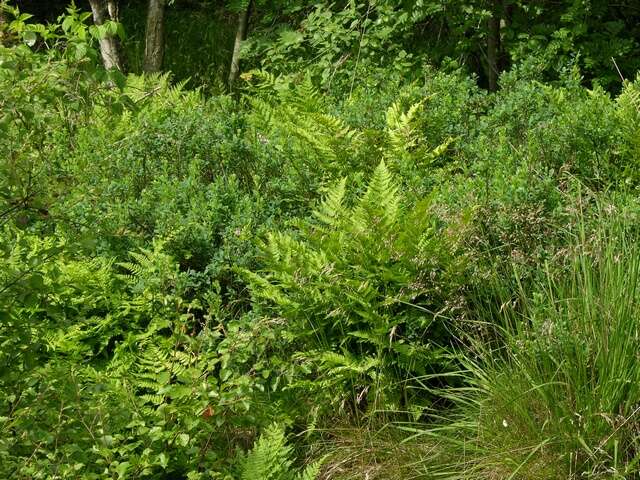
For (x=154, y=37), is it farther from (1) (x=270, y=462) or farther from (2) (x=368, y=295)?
(1) (x=270, y=462)

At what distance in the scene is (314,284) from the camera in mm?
4016

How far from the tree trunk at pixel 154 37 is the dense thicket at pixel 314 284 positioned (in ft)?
8.18

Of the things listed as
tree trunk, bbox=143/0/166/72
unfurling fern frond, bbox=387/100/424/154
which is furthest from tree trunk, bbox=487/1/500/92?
tree trunk, bbox=143/0/166/72

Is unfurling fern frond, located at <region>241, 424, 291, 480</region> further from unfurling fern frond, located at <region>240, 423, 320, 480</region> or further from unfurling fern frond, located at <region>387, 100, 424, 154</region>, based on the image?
unfurling fern frond, located at <region>387, 100, 424, 154</region>

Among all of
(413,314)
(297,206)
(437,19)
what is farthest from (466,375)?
(437,19)

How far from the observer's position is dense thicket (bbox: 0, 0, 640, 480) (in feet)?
10.7

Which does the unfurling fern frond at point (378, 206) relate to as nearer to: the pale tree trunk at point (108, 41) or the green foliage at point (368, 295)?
the green foliage at point (368, 295)

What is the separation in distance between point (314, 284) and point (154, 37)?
5102 mm

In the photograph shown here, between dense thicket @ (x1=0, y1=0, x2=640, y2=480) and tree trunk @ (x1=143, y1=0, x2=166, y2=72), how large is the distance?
2.49m

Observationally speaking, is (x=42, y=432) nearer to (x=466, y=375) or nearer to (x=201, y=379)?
(x=201, y=379)

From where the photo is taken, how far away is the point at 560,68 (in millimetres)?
6863

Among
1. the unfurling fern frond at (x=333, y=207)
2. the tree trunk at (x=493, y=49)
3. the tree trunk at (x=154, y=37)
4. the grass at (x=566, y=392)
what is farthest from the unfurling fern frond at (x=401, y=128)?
the tree trunk at (x=154, y=37)

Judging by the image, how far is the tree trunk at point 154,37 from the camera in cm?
840

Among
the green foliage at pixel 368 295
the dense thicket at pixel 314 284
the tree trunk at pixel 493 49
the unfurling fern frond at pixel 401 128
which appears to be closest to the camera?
the dense thicket at pixel 314 284
